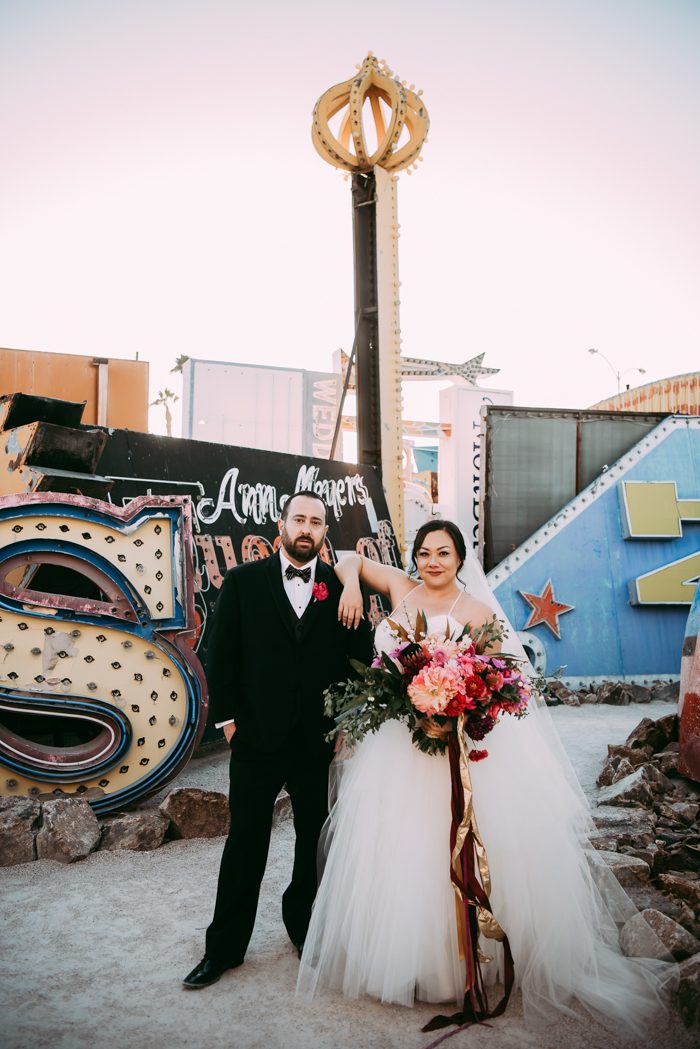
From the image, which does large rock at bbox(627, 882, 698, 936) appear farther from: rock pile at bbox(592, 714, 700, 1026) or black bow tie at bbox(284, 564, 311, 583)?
black bow tie at bbox(284, 564, 311, 583)

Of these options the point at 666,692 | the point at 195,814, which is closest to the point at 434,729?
the point at 195,814

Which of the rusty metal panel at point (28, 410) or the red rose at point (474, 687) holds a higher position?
the rusty metal panel at point (28, 410)

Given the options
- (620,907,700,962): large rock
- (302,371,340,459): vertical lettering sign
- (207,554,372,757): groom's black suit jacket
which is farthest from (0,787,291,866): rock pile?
(302,371,340,459): vertical lettering sign

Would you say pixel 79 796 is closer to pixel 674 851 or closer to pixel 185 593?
pixel 185 593

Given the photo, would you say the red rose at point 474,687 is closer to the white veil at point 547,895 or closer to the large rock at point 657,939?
the white veil at point 547,895

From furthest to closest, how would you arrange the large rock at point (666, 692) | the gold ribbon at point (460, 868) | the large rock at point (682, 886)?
1. the large rock at point (666, 692)
2. the large rock at point (682, 886)
3. the gold ribbon at point (460, 868)

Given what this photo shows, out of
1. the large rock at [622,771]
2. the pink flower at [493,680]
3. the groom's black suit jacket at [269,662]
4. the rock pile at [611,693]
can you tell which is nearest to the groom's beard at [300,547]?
the groom's black suit jacket at [269,662]

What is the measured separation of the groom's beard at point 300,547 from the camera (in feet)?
11.9

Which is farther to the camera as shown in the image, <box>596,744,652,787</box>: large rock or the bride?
<box>596,744,652,787</box>: large rock

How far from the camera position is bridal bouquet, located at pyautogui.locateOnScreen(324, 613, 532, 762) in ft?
10.5

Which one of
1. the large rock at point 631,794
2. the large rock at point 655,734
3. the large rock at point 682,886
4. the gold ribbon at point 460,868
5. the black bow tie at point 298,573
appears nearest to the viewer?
the gold ribbon at point 460,868

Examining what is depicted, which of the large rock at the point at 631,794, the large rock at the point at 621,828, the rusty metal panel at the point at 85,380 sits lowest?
the large rock at the point at 621,828

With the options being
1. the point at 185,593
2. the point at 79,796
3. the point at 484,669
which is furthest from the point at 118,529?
the point at 484,669

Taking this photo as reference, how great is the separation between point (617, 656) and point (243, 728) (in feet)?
29.8
